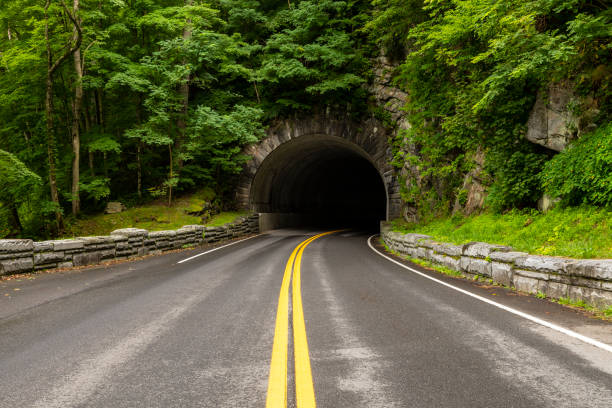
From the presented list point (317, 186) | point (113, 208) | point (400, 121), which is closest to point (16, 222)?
point (113, 208)

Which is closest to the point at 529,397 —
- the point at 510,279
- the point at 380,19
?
the point at 510,279

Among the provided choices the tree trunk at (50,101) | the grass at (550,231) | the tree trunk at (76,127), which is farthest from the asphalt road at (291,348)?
the tree trunk at (76,127)

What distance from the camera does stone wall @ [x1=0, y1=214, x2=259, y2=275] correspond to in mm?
8953

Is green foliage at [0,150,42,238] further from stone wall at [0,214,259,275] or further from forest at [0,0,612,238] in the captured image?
stone wall at [0,214,259,275]

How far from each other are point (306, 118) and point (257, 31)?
7.45 metres

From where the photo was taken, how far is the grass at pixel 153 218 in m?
18.2

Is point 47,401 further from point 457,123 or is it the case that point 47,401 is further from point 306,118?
point 306,118

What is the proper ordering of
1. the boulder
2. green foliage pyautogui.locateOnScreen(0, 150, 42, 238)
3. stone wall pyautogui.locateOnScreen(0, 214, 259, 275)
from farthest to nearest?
1. the boulder
2. green foliage pyautogui.locateOnScreen(0, 150, 42, 238)
3. stone wall pyautogui.locateOnScreen(0, 214, 259, 275)

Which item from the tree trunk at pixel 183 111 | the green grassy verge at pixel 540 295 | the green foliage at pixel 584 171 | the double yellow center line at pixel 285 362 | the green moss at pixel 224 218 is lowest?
the green grassy verge at pixel 540 295

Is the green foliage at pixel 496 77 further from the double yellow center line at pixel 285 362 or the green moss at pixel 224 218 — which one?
the green moss at pixel 224 218

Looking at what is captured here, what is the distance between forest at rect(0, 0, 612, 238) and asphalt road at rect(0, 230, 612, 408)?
598 cm

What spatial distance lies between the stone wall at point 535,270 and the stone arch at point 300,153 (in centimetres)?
1316

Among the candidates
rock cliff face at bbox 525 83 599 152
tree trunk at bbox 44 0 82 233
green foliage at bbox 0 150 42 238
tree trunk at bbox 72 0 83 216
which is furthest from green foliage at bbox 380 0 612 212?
green foliage at bbox 0 150 42 238

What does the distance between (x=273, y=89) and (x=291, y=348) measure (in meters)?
23.5
